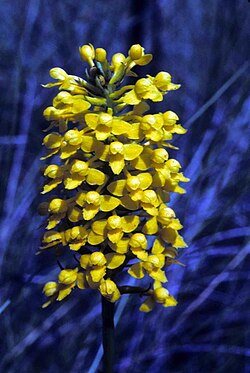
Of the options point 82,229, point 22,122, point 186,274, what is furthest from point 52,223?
point 186,274

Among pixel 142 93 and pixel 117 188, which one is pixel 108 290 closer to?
pixel 117 188

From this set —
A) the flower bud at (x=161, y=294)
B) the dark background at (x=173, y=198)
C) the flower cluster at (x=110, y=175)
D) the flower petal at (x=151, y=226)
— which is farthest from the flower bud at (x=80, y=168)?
the dark background at (x=173, y=198)

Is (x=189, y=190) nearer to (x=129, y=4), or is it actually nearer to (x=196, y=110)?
(x=196, y=110)

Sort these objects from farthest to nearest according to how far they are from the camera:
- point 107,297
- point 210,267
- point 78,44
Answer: point 210,267 < point 78,44 < point 107,297

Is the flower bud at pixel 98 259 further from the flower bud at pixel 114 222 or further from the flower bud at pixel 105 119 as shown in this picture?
the flower bud at pixel 105 119

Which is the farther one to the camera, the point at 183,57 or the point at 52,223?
the point at 183,57

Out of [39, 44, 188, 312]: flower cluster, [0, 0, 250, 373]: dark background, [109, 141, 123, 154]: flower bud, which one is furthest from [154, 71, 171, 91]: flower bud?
[0, 0, 250, 373]: dark background
